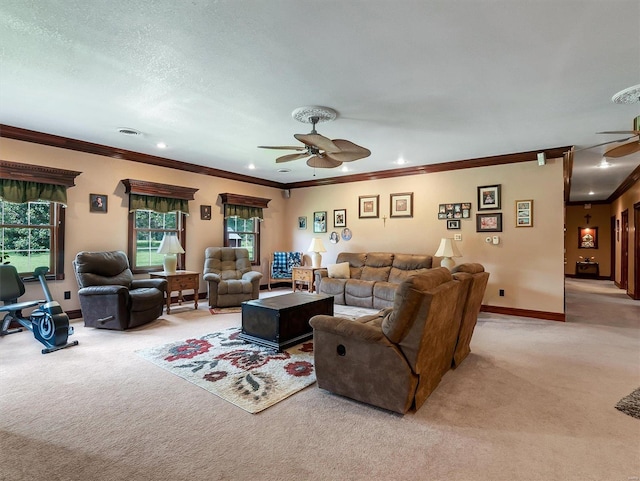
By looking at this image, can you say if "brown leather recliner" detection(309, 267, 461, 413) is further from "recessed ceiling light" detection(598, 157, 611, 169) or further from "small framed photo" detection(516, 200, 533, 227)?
"recessed ceiling light" detection(598, 157, 611, 169)

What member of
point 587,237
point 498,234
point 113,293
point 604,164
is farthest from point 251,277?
point 587,237

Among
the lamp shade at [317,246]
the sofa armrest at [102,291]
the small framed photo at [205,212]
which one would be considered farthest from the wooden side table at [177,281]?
the lamp shade at [317,246]

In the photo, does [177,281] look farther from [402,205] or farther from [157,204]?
[402,205]

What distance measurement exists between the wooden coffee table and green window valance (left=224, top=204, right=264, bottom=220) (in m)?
3.52

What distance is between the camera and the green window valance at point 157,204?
5590mm

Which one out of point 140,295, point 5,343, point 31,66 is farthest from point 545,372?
point 5,343

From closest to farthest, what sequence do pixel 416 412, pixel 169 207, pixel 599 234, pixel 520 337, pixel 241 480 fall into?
pixel 241 480, pixel 416 412, pixel 520 337, pixel 169 207, pixel 599 234

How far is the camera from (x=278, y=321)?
142 inches

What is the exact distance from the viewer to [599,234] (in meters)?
11.0

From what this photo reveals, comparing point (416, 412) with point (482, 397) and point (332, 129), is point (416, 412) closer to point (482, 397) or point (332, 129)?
point (482, 397)

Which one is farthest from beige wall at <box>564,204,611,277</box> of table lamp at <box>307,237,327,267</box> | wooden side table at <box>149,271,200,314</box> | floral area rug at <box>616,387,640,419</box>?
wooden side table at <box>149,271,200,314</box>

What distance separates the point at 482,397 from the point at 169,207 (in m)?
5.49

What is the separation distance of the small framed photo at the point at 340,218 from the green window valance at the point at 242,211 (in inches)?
66.1

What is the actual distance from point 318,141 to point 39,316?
11.7 ft
